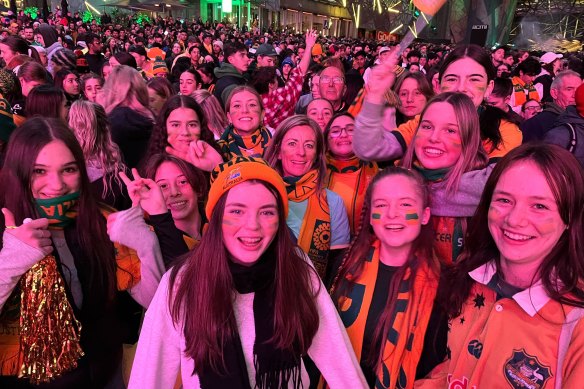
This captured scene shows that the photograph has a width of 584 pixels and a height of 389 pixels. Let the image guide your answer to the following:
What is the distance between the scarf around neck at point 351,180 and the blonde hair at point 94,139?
4.95 feet

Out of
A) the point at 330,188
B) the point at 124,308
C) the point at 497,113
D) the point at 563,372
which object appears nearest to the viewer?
the point at 563,372

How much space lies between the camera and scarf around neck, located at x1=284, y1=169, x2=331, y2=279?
2598mm

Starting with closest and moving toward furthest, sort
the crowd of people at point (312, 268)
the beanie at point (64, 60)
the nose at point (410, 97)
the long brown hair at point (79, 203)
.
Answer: the crowd of people at point (312, 268) < the long brown hair at point (79, 203) < the nose at point (410, 97) < the beanie at point (64, 60)

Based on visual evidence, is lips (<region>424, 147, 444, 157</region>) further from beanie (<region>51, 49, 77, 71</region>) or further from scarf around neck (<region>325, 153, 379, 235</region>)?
beanie (<region>51, 49, 77, 71</region>)

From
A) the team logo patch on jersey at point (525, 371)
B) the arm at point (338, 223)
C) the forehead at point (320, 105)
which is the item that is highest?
the forehead at point (320, 105)

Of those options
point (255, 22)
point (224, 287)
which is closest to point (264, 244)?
point (224, 287)

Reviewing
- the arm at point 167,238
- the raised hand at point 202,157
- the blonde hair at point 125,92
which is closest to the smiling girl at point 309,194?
the raised hand at point 202,157

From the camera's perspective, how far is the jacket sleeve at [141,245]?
6.61ft

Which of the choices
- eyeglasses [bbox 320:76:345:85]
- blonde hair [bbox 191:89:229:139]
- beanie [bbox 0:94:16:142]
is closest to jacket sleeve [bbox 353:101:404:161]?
eyeglasses [bbox 320:76:345:85]

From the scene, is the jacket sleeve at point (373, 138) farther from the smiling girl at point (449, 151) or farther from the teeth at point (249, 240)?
the teeth at point (249, 240)

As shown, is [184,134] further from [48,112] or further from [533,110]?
[533,110]

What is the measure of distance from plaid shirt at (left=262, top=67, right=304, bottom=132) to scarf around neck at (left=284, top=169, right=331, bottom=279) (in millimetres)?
2627

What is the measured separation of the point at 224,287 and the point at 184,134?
165cm

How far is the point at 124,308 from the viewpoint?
7.53ft
